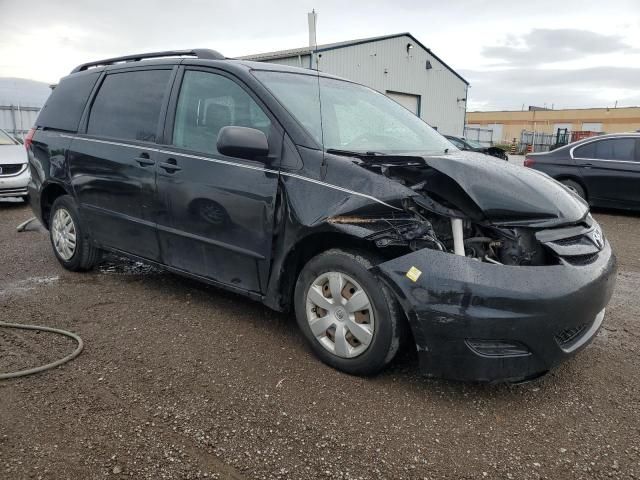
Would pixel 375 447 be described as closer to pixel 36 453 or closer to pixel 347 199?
pixel 347 199

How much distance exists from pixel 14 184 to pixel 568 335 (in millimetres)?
8951

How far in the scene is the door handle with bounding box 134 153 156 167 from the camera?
372 centimetres

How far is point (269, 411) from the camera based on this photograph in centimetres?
258

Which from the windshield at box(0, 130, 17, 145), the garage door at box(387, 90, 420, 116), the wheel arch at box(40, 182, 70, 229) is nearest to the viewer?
the wheel arch at box(40, 182, 70, 229)

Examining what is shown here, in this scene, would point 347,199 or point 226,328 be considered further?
point 226,328

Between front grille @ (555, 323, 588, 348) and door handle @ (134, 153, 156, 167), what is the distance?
2.85m

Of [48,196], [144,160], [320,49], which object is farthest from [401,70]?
[144,160]

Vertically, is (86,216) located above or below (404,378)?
above

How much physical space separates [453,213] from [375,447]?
125cm

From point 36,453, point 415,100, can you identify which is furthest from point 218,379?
point 415,100

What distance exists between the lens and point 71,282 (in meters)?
4.54

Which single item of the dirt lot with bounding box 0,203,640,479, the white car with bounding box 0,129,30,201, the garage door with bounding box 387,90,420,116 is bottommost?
the dirt lot with bounding box 0,203,640,479

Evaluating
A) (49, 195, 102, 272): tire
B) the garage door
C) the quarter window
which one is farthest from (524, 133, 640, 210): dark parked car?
the garage door

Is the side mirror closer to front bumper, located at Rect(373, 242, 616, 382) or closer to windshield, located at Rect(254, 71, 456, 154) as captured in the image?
windshield, located at Rect(254, 71, 456, 154)
